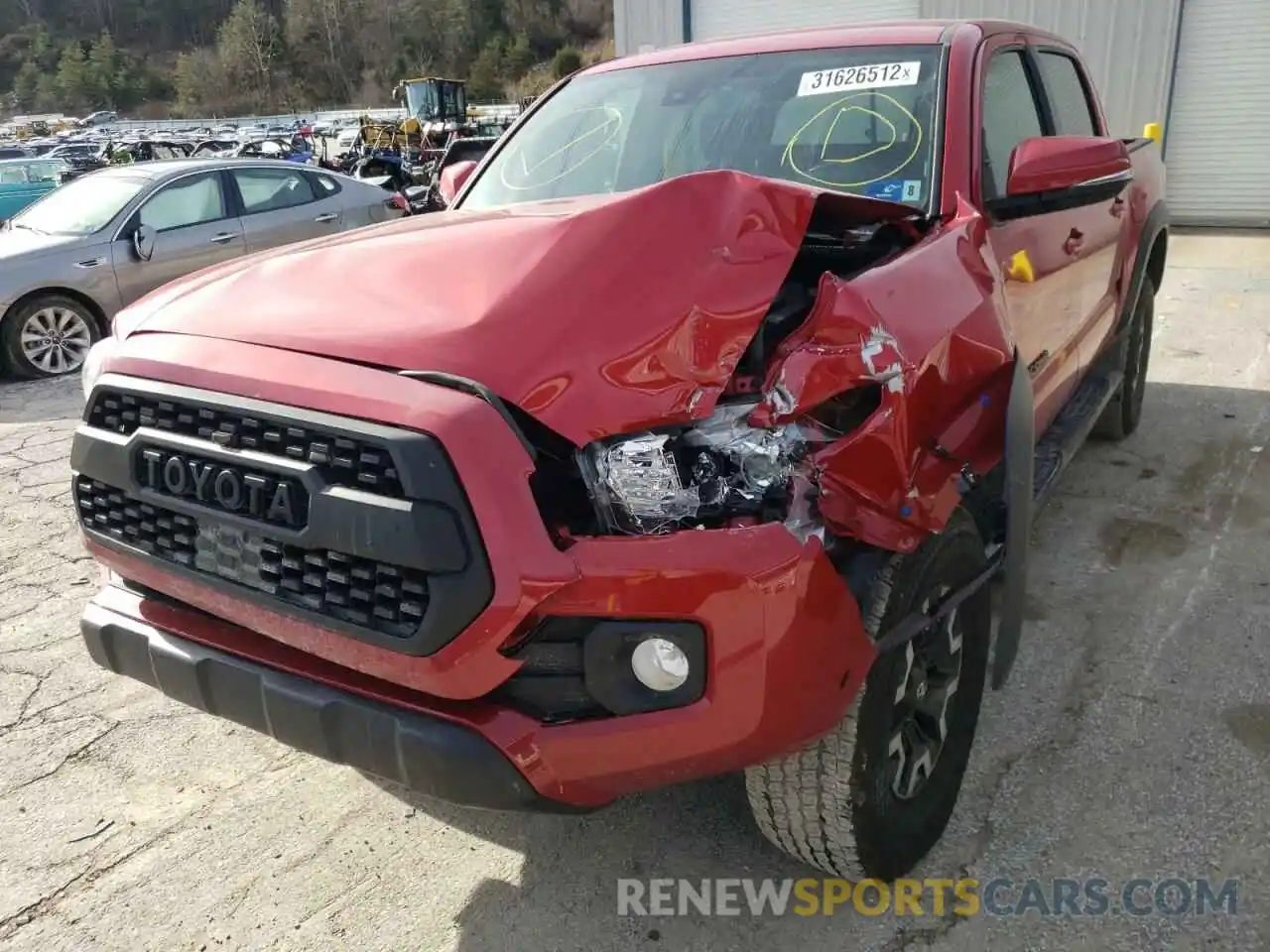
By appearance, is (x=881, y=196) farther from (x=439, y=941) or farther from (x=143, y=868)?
(x=143, y=868)

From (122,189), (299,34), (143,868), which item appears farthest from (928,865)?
(299,34)

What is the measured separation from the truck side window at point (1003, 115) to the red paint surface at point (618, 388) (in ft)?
2.37

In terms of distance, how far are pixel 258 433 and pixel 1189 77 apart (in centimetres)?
1471

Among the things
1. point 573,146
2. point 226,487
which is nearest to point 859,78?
point 573,146

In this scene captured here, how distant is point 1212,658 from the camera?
A: 10.4 feet

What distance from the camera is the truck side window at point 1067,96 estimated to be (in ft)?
12.3

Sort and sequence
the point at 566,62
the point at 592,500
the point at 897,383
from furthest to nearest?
the point at 566,62
the point at 897,383
the point at 592,500

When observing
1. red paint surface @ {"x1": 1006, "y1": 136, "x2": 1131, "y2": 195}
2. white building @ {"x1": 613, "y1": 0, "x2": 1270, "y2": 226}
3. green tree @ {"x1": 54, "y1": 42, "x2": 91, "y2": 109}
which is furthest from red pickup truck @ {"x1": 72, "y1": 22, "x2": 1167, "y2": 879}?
green tree @ {"x1": 54, "y1": 42, "x2": 91, "y2": 109}

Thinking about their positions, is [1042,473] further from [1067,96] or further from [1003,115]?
[1067,96]

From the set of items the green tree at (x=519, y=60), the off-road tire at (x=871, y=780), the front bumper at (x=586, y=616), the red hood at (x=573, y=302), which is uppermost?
the green tree at (x=519, y=60)

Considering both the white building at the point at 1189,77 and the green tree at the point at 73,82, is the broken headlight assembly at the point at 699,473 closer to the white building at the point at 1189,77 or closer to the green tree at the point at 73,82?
the white building at the point at 1189,77

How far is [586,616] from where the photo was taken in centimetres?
169

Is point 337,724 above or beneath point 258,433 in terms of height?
beneath

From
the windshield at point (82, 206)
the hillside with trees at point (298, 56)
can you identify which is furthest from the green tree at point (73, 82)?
the windshield at point (82, 206)
